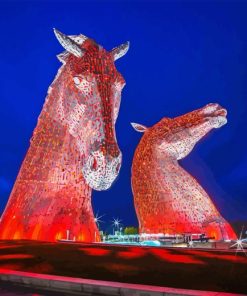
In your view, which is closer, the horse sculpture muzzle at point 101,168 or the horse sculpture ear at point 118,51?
the horse sculpture muzzle at point 101,168

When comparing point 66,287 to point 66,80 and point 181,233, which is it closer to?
point 66,80

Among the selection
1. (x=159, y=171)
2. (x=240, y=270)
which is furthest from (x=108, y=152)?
(x=159, y=171)

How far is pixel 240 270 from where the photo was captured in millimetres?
7172

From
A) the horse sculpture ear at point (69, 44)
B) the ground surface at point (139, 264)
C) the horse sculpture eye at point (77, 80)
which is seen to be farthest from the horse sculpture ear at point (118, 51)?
the ground surface at point (139, 264)

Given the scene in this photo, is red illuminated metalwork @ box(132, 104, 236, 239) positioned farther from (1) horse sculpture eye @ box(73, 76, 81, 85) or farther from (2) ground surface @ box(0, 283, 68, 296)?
(2) ground surface @ box(0, 283, 68, 296)

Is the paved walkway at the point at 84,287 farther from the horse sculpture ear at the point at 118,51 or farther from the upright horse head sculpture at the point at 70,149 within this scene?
the horse sculpture ear at the point at 118,51

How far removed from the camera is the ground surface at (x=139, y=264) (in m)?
6.65

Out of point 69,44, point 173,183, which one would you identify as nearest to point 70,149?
point 69,44

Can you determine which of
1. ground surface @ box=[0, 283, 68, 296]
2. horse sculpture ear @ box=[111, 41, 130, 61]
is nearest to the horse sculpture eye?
horse sculpture ear @ box=[111, 41, 130, 61]

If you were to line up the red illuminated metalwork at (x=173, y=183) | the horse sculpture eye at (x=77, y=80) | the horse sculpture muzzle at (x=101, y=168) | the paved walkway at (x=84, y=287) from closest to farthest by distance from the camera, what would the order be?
1. the paved walkway at (x=84, y=287)
2. the horse sculpture muzzle at (x=101, y=168)
3. the horse sculpture eye at (x=77, y=80)
4. the red illuminated metalwork at (x=173, y=183)

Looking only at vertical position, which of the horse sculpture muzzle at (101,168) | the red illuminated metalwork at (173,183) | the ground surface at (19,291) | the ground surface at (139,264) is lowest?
the ground surface at (19,291)

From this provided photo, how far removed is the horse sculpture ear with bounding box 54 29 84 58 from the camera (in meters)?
12.6

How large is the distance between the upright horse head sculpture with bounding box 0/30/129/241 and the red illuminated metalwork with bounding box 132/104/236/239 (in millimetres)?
7581

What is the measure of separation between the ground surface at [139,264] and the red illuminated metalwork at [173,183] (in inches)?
441
